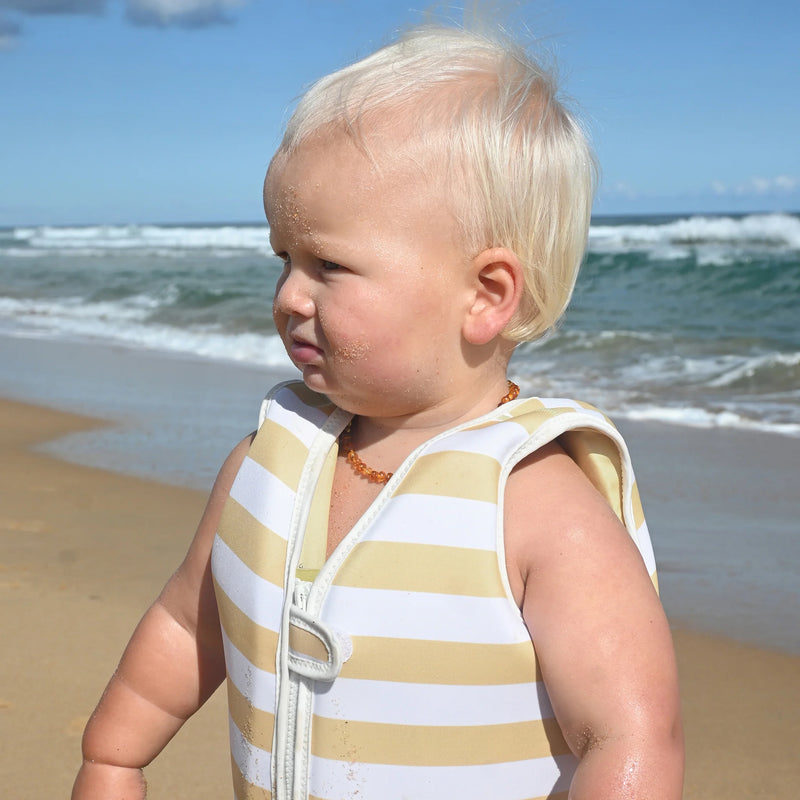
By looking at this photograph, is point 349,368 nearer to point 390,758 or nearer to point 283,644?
point 283,644

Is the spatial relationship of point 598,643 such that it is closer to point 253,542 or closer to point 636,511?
point 636,511

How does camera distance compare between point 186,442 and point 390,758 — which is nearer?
point 390,758

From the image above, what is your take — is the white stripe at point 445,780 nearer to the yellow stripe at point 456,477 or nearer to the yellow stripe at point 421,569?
the yellow stripe at point 421,569

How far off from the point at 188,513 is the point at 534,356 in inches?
208

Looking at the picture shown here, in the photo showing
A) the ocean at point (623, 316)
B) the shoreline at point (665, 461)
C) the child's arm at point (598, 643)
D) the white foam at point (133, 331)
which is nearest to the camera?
the child's arm at point (598, 643)

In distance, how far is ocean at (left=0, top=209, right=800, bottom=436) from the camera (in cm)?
756

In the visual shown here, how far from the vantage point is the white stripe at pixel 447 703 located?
1372 mm

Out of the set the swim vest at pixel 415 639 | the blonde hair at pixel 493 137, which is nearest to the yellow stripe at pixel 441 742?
the swim vest at pixel 415 639

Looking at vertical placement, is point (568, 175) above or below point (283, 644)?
above

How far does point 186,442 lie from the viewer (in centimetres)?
591

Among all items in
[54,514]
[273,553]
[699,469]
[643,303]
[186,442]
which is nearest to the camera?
[273,553]

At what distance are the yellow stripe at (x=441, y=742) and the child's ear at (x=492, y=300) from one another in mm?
515

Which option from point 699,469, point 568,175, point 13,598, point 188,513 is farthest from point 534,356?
point 568,175

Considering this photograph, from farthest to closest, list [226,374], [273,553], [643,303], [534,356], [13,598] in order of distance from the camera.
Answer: [643,303] < [534,356] < [226,374] < [13,598] < [273,553]
